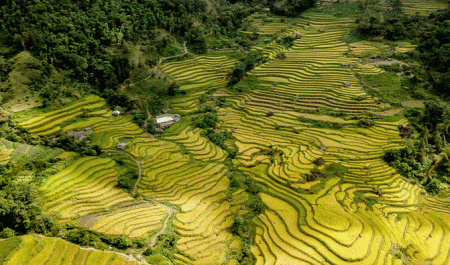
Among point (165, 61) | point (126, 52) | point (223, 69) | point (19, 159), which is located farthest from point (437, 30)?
point (19, 159)

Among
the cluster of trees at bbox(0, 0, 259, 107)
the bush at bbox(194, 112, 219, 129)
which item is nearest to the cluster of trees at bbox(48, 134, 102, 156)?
the cluster of trees at bbox(0, 0, 259, 107)

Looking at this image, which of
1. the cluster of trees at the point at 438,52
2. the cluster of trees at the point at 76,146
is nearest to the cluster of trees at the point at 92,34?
the cluster of trees at the point at 76,146

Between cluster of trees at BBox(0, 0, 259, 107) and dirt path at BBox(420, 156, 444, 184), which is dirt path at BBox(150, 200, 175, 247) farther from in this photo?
dirt path at BBox(420, 156, 444, 184)

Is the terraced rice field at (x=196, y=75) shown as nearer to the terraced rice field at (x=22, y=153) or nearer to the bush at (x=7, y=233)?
the terraced rice field at (x=22, y=153)

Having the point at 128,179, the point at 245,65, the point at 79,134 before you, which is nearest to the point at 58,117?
the point at 79,134

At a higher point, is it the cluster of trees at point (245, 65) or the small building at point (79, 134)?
the cluster of trees at point (245, 65)

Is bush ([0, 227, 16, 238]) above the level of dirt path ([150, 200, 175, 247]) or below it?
above

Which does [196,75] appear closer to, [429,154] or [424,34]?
[429,154]
